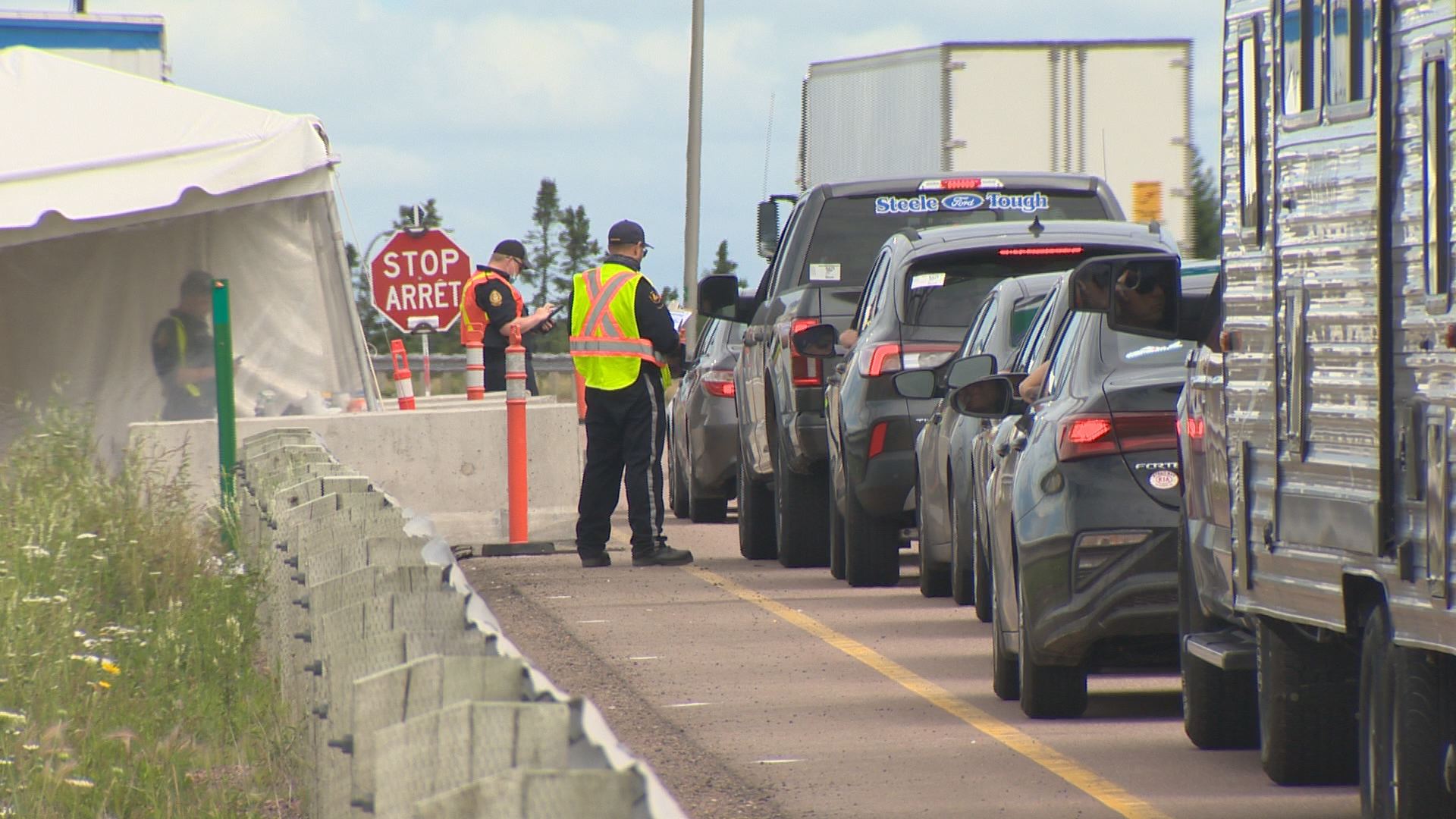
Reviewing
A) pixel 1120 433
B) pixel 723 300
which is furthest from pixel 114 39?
pixel 1120 433

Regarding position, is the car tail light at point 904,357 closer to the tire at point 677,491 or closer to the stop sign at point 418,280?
the tire at point 677,491

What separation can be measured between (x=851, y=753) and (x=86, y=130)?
999 centimetres

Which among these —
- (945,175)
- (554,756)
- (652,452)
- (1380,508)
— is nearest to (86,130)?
(652,452)

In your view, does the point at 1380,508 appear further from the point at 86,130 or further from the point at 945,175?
the point at 86,130

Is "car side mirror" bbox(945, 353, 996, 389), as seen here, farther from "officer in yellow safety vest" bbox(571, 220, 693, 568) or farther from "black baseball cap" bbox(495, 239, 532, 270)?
"black baseball cap" bbox(495, 239, 532, 270)

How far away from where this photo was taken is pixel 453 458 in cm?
1698

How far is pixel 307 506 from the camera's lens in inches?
313

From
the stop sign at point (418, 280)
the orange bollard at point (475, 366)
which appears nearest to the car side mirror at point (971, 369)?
the orange bollard at point (475, 366)

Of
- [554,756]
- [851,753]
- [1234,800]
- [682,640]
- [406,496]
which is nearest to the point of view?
[554,756]

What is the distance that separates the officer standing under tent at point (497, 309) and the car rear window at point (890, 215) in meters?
5.62

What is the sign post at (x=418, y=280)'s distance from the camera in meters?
29.5

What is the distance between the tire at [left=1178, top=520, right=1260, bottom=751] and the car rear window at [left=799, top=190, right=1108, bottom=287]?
7.31 m

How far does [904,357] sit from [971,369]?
2.41 meters

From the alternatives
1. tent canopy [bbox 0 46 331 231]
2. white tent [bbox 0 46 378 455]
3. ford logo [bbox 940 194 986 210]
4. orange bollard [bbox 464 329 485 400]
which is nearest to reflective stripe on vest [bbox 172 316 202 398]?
white tent [bbox 0 46 378 455]
